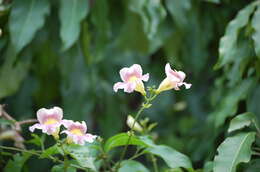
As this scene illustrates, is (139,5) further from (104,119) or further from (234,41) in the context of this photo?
(104,119)

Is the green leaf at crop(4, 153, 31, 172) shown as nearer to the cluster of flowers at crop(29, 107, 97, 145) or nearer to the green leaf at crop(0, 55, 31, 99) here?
the cluster of flowers at crop(29, 107, 97, 145)

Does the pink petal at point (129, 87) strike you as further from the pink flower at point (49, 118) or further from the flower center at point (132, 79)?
the pink flower at point (49, 118)

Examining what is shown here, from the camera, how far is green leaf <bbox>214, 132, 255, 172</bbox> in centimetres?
99

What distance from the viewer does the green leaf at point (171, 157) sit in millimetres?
1036

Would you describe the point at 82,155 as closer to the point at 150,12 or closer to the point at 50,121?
the point at 50,121

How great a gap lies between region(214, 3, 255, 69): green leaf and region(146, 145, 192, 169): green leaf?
1.01 ft

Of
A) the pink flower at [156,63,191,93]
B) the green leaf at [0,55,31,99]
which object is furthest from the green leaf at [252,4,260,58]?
the green leaf at [0,55,31,99]

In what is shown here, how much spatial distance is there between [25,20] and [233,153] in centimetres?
76

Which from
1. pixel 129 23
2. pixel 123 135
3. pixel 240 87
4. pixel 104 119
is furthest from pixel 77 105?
pixel 123 135

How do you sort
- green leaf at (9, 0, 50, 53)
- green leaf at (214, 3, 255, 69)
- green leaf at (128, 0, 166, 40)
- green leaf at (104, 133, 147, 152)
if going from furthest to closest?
1. green leaf at (128, 0, 166, 40)
2. green leaf at (9, 0, 50, 53)
3. green leaf at (214, 3, 255, 69)
4. green leaf at (104, 133, 147, 152)

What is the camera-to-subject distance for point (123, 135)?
3.34 feet

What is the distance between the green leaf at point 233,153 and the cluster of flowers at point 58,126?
0.28 metres

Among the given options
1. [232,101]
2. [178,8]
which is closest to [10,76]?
[178,8]

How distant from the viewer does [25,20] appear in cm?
144
